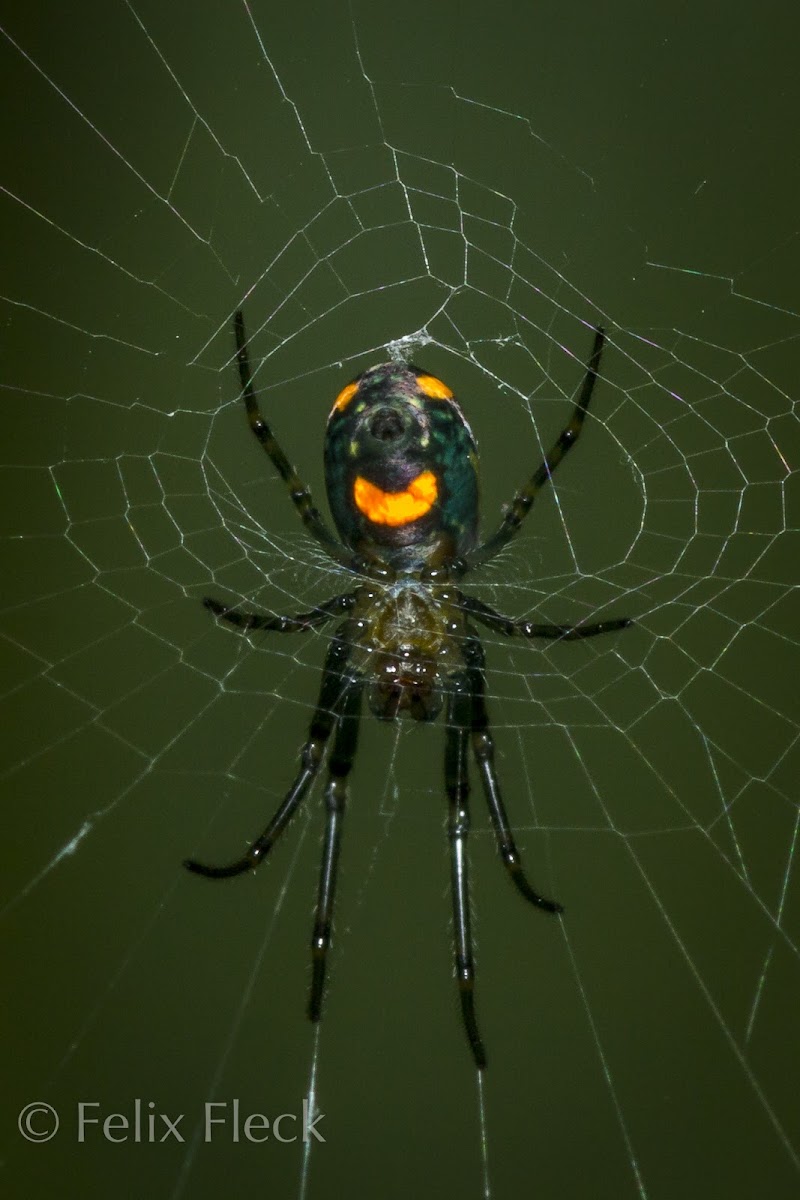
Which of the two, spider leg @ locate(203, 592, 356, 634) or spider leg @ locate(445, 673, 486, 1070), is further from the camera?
spider leg @ locate(203, 592, 356, 634)

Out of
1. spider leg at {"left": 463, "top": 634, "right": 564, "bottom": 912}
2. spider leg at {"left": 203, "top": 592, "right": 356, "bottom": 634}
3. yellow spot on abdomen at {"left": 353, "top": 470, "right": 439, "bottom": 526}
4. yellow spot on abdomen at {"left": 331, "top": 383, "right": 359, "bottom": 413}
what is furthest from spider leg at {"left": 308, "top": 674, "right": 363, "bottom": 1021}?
yellow spot on abdomen at {"left": 331, "top": 383, "right": 359, "bottom": 413}

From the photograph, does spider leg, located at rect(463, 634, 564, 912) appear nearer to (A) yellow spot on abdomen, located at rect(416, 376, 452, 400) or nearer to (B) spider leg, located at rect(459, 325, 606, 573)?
(B) spider leg, located at rect(459, 325, 606, 573)

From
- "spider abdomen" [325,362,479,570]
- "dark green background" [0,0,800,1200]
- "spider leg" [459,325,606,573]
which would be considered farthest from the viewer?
"dark green background" [0,0,800,1200]

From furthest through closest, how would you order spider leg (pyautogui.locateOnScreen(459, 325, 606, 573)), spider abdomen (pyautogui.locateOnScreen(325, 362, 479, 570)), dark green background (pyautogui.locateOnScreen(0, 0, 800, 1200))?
dark green background (pyautogui.locateOnScreen(0, 0, 800, 1200)) → spider leg (pyautogui.locateOnScreen(459, 325, 606, 573)) → spider abdomen (pyautogui.locateOnScreen(325, 362, 479, 570))

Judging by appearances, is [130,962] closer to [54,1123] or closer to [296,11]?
[54,1123]

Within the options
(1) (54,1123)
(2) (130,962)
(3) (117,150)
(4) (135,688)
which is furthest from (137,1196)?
(3) (117,150)

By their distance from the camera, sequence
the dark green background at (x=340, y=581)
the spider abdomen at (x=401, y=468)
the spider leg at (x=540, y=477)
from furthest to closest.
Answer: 1. the dark green background at (x=340, y=581)
2. the spider leg at (x=540, y=477)
3. the spider abdomen at (x=401, y=468)

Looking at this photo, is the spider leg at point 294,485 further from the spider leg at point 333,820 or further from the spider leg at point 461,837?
the spider leg at point 461,837

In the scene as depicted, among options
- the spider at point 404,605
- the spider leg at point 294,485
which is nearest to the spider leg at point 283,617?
the spider at point 404,605
